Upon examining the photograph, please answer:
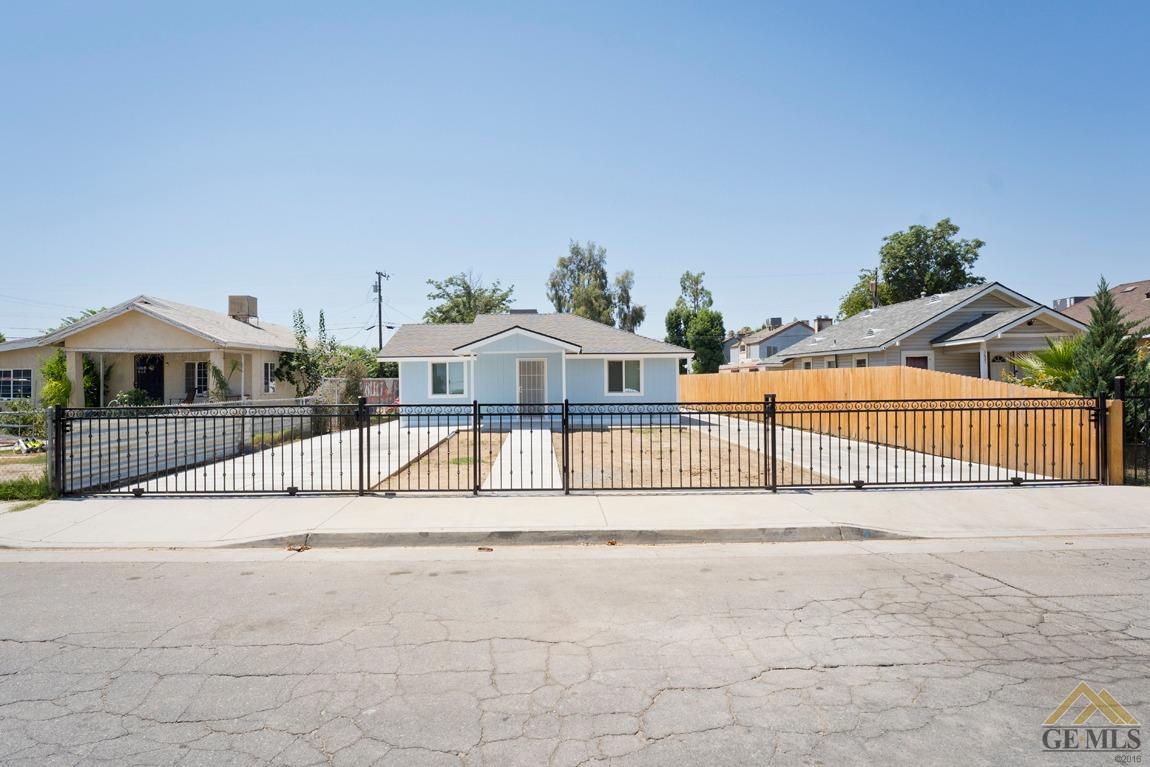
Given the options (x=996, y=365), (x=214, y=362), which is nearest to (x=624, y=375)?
(x=996, y=365)

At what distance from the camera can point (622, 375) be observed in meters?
26.0

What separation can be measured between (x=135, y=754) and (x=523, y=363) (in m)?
22.5

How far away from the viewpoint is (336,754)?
3160 millimetres

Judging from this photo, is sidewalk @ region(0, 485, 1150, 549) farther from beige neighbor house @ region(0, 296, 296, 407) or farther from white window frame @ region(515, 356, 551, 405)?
beige neighbor house @ region(0, 296, 296, 407)

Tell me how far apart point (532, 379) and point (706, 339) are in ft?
105

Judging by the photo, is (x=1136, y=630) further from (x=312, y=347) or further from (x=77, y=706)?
(x=312, y=347)

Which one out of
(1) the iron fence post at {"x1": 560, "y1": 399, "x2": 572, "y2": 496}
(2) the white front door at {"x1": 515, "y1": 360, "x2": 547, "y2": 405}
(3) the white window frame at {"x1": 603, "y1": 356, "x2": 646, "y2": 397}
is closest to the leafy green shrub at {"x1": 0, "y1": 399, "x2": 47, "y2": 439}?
(1) the iron fence post at {"x1": 560, "y1": 399, "x2": 572, "y2": 496}

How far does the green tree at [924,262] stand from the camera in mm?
53156

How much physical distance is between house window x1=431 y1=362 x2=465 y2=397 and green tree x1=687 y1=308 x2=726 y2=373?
105ft

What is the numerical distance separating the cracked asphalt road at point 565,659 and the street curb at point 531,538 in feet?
2.91

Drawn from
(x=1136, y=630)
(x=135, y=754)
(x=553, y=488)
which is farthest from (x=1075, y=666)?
(x=553, y=488)

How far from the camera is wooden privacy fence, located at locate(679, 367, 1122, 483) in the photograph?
10492 mm

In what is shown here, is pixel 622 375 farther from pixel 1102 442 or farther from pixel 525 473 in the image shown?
pixel 1102 442

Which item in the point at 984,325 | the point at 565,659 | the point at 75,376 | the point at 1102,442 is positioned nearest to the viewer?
the point at 565,659
